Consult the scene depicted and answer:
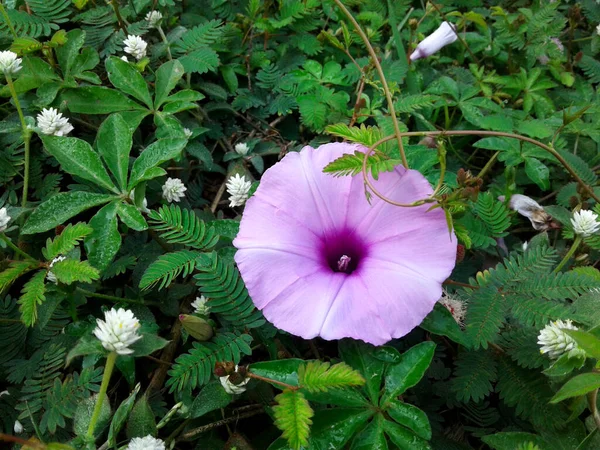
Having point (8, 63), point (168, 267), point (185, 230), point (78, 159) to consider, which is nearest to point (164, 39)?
point (8, 63)

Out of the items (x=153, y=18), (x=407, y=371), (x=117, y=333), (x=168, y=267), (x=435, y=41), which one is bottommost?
(x=407, y=371)

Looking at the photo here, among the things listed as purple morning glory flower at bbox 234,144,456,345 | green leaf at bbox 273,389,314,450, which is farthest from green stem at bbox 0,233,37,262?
green leaf at bbox 273,389,314,450

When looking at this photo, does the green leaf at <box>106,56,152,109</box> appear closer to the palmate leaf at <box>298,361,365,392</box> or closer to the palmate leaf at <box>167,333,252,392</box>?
the palmate leaf at <box>167,333,252,392</box>

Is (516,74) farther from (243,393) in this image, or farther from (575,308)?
(243,393)

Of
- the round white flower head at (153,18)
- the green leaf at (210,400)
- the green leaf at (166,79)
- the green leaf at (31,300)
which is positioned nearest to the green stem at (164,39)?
the round white flower head at (153,18)

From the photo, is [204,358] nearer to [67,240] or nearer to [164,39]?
[67,240]

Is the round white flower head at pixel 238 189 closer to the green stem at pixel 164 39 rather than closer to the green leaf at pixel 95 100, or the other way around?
the green leaf at pixel 95 100
